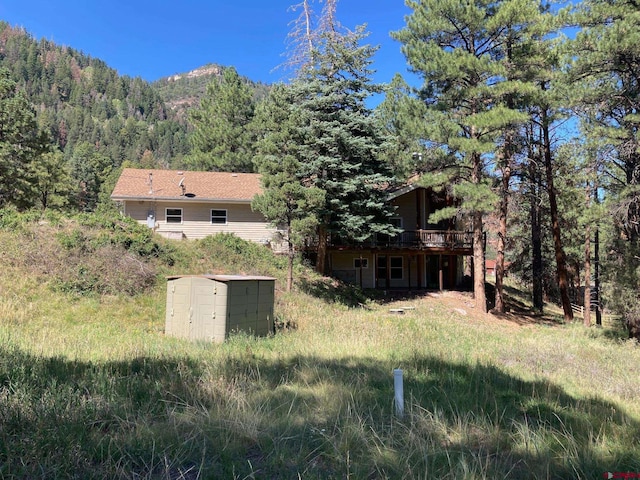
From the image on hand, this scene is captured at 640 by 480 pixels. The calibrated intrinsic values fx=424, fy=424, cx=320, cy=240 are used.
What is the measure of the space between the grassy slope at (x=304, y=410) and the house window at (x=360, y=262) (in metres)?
16.7

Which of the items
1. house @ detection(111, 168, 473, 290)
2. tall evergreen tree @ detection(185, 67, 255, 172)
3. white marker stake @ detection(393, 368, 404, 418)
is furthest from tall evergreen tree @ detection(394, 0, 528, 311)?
tall evergreen tree @ detection(185, 67, 255, 172)

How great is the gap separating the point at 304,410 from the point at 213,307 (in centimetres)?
528

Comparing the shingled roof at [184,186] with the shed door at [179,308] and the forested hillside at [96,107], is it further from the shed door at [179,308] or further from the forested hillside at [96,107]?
the forested hillside at [96,107]

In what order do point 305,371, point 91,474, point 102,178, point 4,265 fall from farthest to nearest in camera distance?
1. point 102,178
2. point 4,265
3. point 305,371
4. point 91,474

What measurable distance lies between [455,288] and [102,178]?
1644 inches

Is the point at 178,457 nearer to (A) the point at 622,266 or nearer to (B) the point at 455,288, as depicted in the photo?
(A) the point at 622,266

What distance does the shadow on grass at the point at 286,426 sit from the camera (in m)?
3.02

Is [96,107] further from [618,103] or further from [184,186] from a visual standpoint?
[618,103]

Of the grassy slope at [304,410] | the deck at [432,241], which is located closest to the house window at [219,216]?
the deck at [432,241]

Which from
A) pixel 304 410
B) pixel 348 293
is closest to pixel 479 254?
pixel 348 293

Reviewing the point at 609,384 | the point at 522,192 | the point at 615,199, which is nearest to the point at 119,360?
the point at 609,384

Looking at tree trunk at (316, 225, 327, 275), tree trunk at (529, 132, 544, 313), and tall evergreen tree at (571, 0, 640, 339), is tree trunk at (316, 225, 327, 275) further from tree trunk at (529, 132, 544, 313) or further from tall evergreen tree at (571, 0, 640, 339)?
tall evergreen tree at (571, 0, 640, 339)

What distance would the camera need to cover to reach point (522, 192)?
2192 centimetres

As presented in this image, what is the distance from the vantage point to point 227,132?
3136 centimetres
